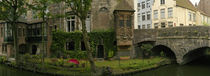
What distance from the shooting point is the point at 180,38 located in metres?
16.6

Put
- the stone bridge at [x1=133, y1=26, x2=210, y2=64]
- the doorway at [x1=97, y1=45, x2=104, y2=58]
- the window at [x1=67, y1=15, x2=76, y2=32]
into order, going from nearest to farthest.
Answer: the stone bridge at [x1=133, y1=26, x2=210, y2=64] → the doorway at [x1=97, y1=45, x2=104, y2=58] → the window at [x1=67, y1=15, x2=76, y2=32]

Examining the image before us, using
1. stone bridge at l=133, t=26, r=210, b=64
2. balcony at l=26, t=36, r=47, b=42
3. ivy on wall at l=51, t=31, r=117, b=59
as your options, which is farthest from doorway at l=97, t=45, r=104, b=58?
balcony at l=26, t=36, r=47, b=42

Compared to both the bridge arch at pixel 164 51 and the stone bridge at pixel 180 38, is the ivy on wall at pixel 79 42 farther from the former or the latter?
the bridge arch at pixel 164 51

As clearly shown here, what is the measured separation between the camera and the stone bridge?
15016 millimetres

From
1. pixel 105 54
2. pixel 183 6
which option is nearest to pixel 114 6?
pixel 105 54

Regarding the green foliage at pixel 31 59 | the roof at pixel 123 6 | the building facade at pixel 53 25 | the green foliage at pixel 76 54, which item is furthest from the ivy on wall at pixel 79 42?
the green foliage at pixel 31 59

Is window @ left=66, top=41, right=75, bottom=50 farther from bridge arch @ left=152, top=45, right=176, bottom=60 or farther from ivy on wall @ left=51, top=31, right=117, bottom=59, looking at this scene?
bridge arch @ left=152, top=45, right=176, bottom=60

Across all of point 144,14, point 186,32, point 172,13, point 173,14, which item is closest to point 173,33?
point 186,32

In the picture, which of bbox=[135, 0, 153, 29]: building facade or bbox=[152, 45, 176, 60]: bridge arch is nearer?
bbox=[152, 45, 176, 60]: bridge arch

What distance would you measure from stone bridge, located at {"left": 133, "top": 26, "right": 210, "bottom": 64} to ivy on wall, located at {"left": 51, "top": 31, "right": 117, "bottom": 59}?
3422 mm

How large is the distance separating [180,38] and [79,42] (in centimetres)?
1220

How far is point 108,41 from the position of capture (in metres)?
18.4

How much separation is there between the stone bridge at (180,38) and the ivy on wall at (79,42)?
3.42 meters

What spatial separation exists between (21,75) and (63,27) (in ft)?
29.3
